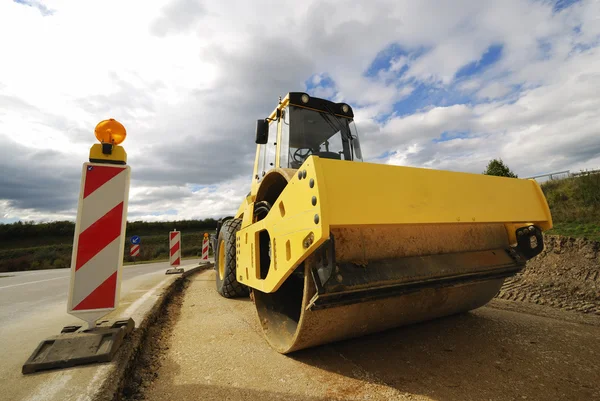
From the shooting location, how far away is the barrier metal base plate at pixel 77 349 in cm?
168

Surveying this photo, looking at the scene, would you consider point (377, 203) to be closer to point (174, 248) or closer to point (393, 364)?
point (393, 364)

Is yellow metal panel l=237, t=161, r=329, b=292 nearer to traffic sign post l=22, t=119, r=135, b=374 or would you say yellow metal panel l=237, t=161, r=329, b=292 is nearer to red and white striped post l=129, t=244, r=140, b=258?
traffic sign post l=22, t=119, r=135, b=374

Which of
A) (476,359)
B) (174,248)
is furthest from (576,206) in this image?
(174,248)

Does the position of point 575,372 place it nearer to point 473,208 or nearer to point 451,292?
point 451,292

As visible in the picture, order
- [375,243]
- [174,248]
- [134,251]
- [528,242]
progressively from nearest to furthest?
1. [375,243]
2. [528,242]
3. [174,248]
4. [134,251]

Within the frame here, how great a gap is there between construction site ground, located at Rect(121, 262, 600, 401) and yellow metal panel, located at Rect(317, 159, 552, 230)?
3.15 feet

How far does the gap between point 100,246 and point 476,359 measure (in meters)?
2.76

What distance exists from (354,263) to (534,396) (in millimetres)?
1186

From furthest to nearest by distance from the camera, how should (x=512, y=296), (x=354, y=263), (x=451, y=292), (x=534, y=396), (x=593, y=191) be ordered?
1. (x=593, y=191)
2. (x=512, y=296)
3. (x=451, y=292)
4. (x=354, y=263)
5. (x=534, y=396)

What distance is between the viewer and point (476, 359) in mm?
2043

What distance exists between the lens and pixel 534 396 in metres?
1.60

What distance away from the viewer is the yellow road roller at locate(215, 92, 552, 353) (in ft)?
5.21

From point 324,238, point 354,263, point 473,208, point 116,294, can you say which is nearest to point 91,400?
point 116,294

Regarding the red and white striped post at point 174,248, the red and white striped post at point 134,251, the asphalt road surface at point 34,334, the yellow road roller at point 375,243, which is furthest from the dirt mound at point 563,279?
the red and white striped post at point 134,251
